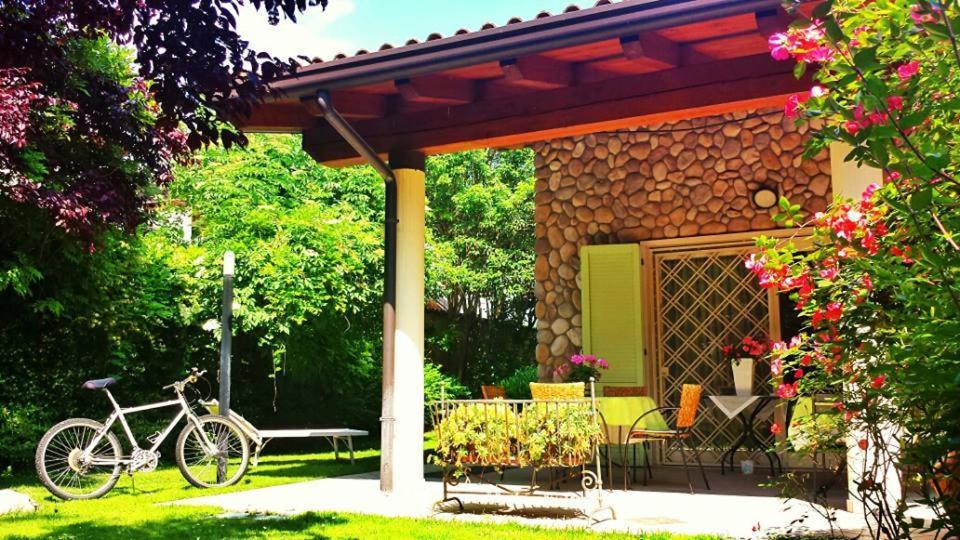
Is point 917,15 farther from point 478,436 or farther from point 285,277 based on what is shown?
point 285,277

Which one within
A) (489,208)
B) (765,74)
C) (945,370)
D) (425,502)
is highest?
(489,208)

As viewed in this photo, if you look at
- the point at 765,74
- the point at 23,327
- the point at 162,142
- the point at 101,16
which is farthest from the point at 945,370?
the point at 23,327

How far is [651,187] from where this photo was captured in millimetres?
9047

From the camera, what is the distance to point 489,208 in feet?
52.7

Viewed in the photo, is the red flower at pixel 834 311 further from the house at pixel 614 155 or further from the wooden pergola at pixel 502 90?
the wooden pergola at pixel 502 90

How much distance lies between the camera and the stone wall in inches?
335

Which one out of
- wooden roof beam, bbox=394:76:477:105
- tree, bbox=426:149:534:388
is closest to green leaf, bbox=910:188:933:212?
wooden roof beam, bbox=394:76:477:105

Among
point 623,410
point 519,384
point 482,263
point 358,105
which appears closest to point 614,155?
point 623,410

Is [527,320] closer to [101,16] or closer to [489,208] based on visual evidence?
[489,208]

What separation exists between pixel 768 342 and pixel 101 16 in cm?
694

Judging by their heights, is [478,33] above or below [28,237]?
above

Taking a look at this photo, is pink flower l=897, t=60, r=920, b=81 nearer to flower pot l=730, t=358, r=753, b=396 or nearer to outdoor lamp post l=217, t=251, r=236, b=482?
flower pot l=730, t=358, r=753, b=396

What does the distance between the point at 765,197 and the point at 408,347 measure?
4.13m

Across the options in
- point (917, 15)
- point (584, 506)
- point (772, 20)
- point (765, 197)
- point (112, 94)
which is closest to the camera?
point (917, 15)
